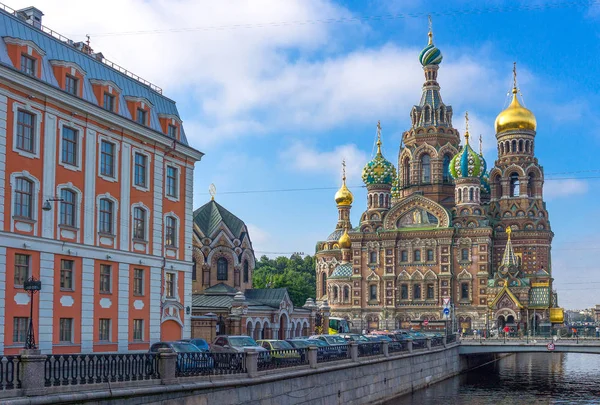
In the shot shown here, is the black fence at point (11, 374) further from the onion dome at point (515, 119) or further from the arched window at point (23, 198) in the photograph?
the onion dome at point (515, 119)

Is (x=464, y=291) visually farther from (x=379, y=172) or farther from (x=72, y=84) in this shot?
(x=72, y=84)

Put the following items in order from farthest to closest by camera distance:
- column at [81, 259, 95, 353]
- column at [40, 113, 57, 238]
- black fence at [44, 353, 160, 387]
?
1. column at [81, 259, 95, 353]
2. column at [40, 113, 57, 238]
3. black fence at [44, 353, 160, 387]

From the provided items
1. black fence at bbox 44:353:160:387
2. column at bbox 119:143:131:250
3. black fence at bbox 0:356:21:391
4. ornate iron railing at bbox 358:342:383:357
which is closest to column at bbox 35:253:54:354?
column at bbox 119:143:131:250

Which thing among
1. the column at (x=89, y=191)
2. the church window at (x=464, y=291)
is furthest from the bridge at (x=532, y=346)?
the column at (x=89, y=191)

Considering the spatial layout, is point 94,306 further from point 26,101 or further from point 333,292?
point 333,292

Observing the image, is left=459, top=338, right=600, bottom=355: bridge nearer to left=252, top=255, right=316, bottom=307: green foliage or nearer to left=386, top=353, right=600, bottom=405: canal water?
left=386, top=353, right=600, bottom=405: canal water

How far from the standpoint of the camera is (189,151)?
37.6 meters

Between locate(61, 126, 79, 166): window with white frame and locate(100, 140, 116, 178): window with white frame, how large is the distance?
1.55 meters

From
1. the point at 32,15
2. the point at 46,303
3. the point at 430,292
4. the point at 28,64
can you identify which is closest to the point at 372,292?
the point at 430,292

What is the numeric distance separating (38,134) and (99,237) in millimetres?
5017

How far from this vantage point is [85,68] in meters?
32.2

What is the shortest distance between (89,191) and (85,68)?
523 centimetres

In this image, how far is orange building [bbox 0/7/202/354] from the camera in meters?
27.2

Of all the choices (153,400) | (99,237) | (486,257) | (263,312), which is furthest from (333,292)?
(153,400)
